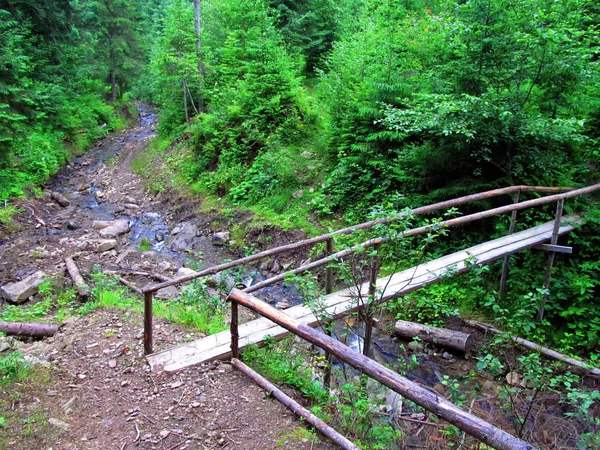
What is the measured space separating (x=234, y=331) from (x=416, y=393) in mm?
2467

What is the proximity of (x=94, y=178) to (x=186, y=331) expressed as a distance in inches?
620

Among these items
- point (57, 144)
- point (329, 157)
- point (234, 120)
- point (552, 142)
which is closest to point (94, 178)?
point (57, 144)

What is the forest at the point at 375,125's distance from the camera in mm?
7289

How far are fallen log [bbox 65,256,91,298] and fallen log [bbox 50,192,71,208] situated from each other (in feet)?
19.5

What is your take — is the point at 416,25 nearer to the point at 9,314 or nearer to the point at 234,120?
the point at 234,120

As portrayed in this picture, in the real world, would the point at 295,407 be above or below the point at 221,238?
above

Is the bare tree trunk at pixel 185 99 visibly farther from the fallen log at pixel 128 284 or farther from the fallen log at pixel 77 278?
the fallen log at pixel 128 284

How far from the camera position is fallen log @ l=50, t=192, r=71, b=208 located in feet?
52.0

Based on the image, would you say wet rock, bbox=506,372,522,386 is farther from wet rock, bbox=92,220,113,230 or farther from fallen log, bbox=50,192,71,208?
fallen log, bbox=50,192,71,208

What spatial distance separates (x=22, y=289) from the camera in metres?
8.96

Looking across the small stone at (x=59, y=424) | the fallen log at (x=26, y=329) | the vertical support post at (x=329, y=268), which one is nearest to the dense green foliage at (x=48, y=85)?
the fallen log at (x=26, y=329)

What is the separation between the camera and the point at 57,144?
20.1 meters

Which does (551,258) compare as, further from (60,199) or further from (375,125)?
(60,199)

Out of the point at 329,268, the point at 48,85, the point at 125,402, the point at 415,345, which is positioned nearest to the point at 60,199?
the point at 48,85
